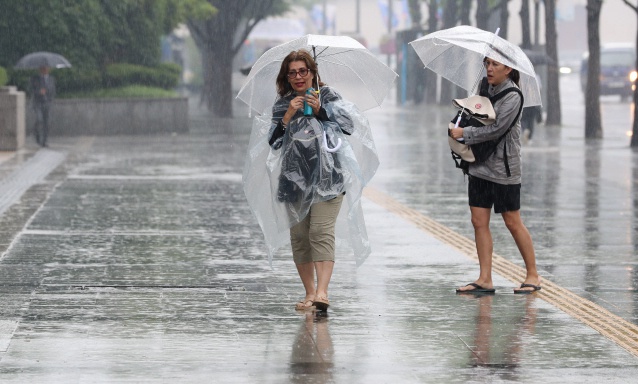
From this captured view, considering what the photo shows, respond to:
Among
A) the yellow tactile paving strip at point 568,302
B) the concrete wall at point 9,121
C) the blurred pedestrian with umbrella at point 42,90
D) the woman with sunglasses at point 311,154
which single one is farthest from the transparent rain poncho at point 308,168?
the blurred pedestrian with umbrella at point 42,90

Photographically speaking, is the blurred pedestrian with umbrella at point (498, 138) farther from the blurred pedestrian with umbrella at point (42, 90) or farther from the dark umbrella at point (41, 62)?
the dark umbrella at point (41, 62)

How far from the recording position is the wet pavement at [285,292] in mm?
6477

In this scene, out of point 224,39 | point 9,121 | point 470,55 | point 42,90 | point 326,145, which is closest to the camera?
point 326,145

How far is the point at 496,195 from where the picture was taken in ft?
28.3

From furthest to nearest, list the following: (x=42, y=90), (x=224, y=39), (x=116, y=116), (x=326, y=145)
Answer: (x=224, y=39)
(x=116, y=116)
(x=42, y=90)
(x=326, y=145)

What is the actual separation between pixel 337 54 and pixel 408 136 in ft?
65.3

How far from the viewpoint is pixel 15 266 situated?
31.3 feet

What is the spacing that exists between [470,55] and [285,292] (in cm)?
196

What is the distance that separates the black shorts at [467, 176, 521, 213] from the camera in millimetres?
8586

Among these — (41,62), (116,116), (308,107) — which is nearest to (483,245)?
(308,107)

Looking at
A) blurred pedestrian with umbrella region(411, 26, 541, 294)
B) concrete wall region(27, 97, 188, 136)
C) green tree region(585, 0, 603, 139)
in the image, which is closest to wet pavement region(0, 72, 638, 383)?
blurred pedestrian with umbrella region(411, 26, 541, 294)

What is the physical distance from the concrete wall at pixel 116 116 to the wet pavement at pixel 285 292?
38.2 feet

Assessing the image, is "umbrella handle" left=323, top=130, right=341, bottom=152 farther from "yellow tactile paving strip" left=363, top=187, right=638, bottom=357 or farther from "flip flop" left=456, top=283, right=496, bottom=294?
"yellow tactile paving strip" left=363, top=187, right=638, bottom=357

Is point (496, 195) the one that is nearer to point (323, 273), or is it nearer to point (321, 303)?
point (323, 273)
